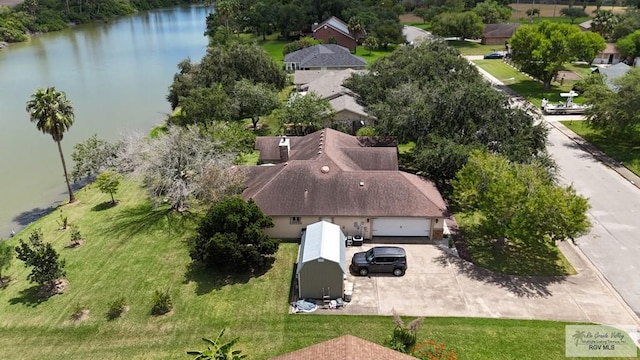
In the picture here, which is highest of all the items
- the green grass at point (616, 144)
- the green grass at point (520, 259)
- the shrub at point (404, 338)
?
the shrub at point (404, 338)

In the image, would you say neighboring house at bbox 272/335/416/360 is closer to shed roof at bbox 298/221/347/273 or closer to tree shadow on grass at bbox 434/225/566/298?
shed roof at bbox 298/221/347/273

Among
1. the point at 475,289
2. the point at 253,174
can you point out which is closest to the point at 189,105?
the point at 253,174

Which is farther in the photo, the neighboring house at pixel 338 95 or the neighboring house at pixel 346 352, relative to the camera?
the neighboring house at pixel 338 95

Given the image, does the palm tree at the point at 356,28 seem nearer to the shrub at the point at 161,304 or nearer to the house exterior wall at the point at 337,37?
the house exterior wall at the point at 337,37

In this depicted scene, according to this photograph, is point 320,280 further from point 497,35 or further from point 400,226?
point 497,35

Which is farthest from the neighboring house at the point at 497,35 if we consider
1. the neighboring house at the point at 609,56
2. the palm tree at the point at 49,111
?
the palm tree at the point at 49,111

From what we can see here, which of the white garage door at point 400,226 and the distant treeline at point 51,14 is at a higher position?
the distant treeline at point 51,14

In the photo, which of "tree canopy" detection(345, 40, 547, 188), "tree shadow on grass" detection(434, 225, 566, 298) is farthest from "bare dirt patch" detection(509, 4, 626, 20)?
"tree shadow on grass" detection(434, 225, 566, 298)
